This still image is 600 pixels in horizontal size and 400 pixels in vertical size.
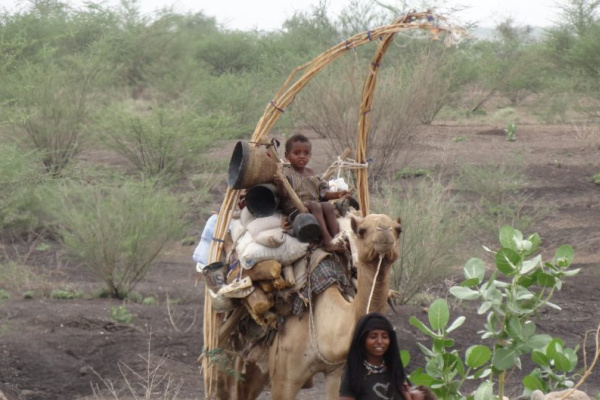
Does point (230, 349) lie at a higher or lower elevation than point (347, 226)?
lower

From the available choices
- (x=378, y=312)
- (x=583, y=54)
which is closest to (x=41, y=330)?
(x=378, y=312)

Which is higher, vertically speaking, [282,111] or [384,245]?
[282,111]

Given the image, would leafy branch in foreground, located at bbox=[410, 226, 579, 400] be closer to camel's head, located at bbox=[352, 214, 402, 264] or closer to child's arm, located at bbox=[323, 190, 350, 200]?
camel's head, located at bbox=[352, 214, 402, 264]

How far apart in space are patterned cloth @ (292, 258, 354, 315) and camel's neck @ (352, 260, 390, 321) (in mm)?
883

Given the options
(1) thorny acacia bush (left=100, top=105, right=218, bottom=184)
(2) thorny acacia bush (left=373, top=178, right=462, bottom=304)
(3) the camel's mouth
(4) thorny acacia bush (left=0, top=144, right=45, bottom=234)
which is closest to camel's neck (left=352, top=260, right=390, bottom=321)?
(3) the camel's mouth

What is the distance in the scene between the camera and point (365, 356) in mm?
6293

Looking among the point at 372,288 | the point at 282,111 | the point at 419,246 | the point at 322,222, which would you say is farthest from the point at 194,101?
the point at 372,288

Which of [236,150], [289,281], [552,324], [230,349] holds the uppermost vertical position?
[236,150]

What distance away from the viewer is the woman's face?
6.18 meters

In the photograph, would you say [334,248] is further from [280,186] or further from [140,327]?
[140,327]

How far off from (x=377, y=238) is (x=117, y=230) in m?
8.02

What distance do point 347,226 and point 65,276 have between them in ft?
28.0

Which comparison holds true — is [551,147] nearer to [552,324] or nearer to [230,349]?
[552,324]

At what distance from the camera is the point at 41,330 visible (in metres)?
12.3
